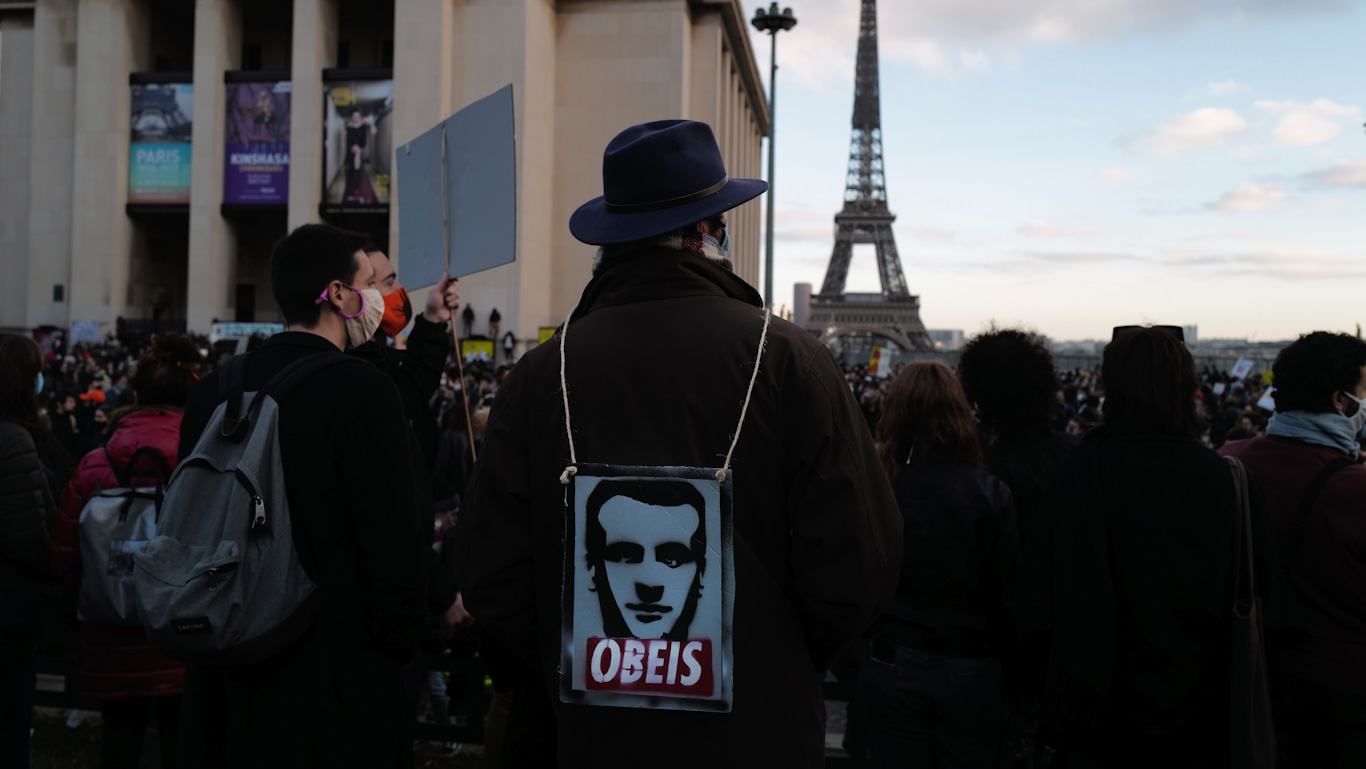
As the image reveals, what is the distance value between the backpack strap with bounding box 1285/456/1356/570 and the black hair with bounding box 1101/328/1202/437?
1.72 feet

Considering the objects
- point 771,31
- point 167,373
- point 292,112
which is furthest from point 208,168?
point 167,373

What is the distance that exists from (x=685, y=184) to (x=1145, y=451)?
5.86ft

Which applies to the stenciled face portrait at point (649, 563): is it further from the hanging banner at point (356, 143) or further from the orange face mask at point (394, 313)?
the hanging banner at point (356, 143)

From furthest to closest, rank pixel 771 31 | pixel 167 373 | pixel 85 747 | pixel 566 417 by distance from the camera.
A: pixel 771 31
pixel 85 747
pixel 167 373
pixel 566 417

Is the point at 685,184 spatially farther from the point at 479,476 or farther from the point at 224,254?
the point at 224,254

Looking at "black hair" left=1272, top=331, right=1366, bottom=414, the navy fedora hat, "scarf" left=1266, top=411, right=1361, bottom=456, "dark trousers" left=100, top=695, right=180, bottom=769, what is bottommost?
"dark trousers" left=100, top=695, right=180, bottom=769

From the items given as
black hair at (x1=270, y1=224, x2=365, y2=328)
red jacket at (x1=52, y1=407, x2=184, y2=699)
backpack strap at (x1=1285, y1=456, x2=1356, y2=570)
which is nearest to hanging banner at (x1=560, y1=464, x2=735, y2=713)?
black hair at (x1=270, y1=224, x2=365, y2=328)

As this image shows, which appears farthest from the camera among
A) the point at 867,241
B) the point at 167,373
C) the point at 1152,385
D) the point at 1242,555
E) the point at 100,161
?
the point at 867,241

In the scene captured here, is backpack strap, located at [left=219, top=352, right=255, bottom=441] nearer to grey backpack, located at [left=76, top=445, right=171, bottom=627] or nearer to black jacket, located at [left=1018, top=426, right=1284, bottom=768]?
grey backpack, located at [left=76, top=445, right=171, bottom=627]

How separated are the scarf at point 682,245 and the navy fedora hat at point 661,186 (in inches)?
1.8

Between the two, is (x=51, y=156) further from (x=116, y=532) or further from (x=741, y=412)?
(x=741, y=412)

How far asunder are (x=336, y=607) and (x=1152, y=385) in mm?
2519

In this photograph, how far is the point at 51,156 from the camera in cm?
3288

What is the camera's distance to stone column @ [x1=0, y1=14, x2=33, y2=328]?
3397 cm
